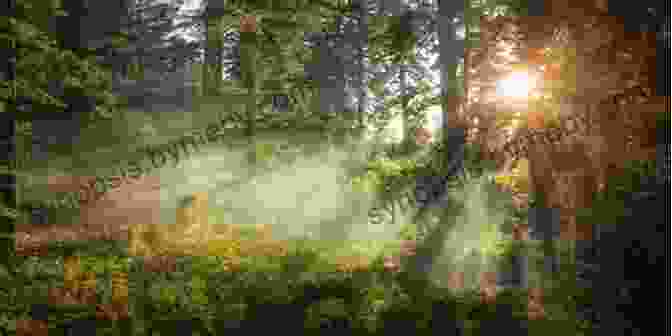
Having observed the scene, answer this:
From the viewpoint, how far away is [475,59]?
4.63 m

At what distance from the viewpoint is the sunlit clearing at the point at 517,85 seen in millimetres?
3763

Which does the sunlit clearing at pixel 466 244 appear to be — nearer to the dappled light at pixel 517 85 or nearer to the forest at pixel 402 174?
the forest at pixel 402 174

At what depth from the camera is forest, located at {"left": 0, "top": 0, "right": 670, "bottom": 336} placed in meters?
3.11

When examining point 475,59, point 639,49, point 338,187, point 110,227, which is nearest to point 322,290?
point 475,59

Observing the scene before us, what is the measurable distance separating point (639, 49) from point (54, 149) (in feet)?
60.4

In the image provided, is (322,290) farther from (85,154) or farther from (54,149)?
(54,149)

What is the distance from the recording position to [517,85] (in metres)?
3.82

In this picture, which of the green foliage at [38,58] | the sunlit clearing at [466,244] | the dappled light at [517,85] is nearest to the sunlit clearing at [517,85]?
the dappled light at [517,85]

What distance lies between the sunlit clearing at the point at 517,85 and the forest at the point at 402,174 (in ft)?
0.05

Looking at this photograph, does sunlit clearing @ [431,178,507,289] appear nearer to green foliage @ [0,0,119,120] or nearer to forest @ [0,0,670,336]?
forest @ [0,0,670,336]

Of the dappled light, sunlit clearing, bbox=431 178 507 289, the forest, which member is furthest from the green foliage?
sunlit clearing, bbox=431 178 507 289

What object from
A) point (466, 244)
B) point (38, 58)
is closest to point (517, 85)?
point (38, 58)

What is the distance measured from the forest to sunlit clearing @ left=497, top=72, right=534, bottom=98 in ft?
0.05

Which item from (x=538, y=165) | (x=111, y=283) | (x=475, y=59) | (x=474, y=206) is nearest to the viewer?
(x=475, y=59)
